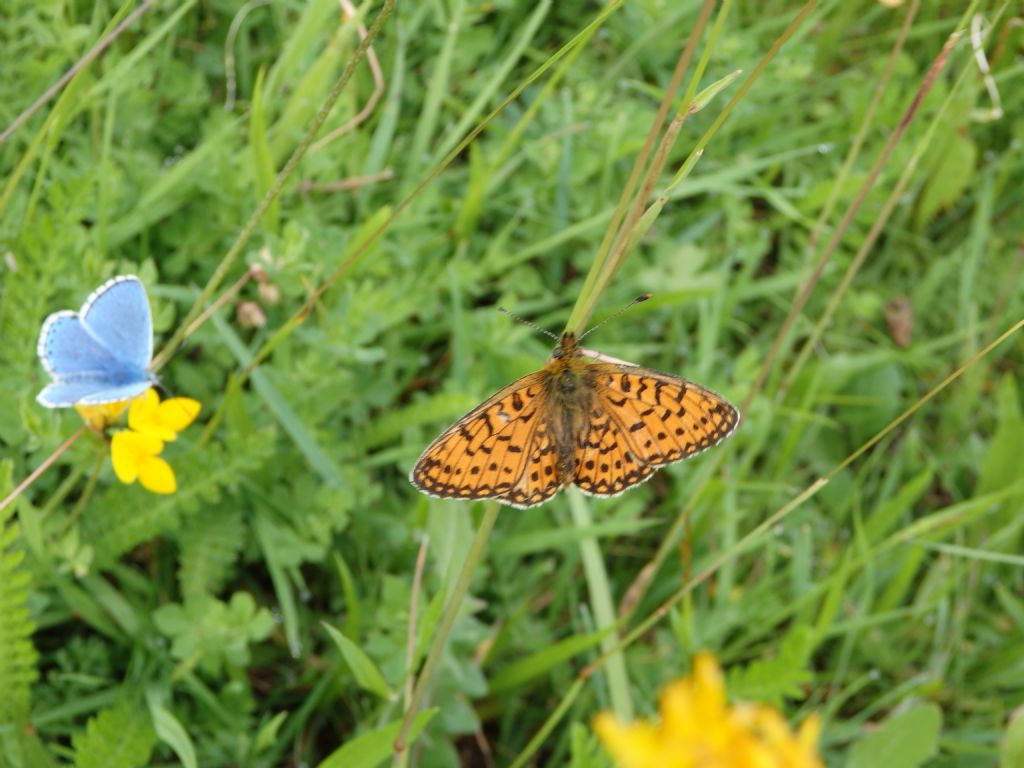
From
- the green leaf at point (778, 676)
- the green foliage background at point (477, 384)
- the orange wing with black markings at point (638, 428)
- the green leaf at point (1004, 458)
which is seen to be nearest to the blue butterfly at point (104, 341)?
the green foliage background at point (477, 384)

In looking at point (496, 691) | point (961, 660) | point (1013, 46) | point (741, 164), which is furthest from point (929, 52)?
point (496, 691)

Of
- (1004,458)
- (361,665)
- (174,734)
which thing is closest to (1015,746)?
(361,665)

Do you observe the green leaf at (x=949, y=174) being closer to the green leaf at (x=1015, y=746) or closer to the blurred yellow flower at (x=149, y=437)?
the green leaf at (x=1015, y=746)

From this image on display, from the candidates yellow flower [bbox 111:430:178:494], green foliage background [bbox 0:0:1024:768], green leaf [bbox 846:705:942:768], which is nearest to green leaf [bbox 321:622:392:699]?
green foliage background [bbox 0:0:1024:768]

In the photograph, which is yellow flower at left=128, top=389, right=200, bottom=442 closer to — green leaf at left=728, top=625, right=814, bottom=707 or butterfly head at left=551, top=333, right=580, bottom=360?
butterfly head at left=551, top=333, right=580, bottom=360

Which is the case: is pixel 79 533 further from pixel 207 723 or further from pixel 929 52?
pixel 929 52

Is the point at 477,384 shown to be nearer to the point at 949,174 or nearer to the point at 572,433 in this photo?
the point at 572,433
